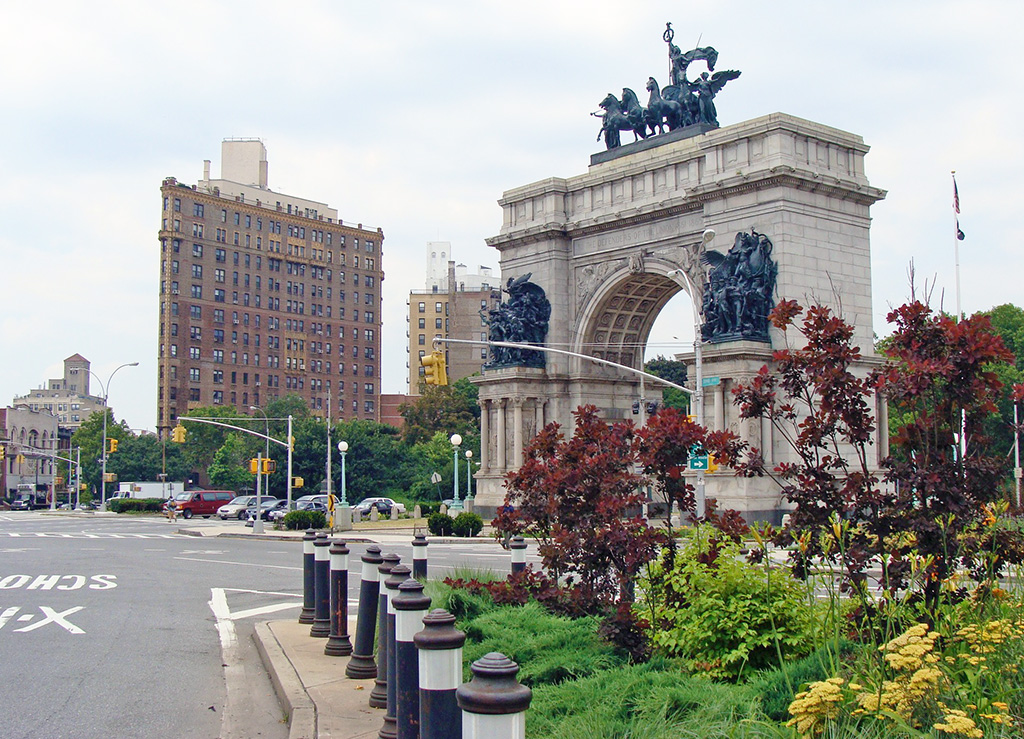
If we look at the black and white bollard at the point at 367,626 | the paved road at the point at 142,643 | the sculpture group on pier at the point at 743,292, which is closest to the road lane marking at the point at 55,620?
the paved road at the point at 142,643

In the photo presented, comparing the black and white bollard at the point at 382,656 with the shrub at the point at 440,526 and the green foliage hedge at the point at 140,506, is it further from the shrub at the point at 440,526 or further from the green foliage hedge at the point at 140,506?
the green foliage hedge at the point at 140,506

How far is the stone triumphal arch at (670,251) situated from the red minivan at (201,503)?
29.1m

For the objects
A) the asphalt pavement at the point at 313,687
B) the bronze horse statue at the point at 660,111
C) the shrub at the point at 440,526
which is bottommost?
the shrub at the point at 440,526

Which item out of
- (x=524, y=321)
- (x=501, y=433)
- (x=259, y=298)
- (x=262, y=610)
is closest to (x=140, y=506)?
(x=501, y=433)

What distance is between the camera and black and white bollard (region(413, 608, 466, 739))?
5.39 metres

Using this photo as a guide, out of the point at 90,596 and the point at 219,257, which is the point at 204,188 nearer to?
the point at 219,257

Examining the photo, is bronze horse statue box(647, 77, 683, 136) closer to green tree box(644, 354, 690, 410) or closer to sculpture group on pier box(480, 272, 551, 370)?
sculpture group on pier box(480, 272, 551, 370)

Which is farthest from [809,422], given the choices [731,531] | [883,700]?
[883,700]

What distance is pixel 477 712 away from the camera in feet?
13.6

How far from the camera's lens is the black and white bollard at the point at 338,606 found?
11234mm

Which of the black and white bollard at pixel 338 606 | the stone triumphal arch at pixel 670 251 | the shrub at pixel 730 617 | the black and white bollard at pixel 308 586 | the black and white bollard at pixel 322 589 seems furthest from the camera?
the stone triumphal arch at pixel 670 251

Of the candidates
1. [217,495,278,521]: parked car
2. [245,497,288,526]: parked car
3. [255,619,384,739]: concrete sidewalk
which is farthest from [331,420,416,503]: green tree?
[255,619,384,739]: concrete sidewalk

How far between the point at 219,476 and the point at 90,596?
7569 cm

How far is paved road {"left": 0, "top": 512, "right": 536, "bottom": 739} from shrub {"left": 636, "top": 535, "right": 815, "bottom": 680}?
11.4ft
